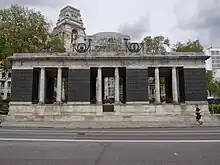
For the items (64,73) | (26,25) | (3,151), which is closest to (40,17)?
(26,25)

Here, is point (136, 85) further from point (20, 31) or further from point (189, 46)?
point (20, 31)

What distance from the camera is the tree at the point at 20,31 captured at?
34.4 m

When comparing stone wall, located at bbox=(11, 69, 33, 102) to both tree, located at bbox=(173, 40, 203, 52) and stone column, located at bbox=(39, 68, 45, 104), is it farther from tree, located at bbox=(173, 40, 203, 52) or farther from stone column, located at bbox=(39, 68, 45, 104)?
tree, located at bbox=(173, 40, 203, 52)

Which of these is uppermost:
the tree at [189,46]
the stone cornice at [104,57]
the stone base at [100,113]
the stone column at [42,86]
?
the tree at [189,46]

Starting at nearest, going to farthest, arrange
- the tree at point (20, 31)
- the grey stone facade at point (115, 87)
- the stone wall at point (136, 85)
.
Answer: the grey stone facade at point (115, 87) < the stone wall at point (136, 85) < the tree at point (20, 31)

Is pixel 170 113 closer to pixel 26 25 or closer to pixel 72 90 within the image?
pixel 72 90

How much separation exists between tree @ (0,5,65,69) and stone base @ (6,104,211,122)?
12140 mm

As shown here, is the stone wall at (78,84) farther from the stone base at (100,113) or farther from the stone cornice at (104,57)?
the stone cornice at (104,57)

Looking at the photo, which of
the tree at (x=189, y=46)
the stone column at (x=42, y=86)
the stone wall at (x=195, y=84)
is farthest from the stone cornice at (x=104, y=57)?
the tree at (x=189, y=46)

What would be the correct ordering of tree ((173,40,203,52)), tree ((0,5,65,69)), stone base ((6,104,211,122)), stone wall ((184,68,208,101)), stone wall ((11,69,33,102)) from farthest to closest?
tree ((173,40,203,52)) → tree ((0,5,65,69)) → stone wall ((11,69,33,102)) → stone wall ((184,68,208,101)) → stone base ((6,104,211,122))

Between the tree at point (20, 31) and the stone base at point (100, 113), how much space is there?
478 inches

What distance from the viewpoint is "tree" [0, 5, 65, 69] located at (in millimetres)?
34406

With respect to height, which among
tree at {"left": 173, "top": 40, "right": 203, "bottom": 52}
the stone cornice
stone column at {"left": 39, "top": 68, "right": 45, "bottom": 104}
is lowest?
stone column at {"left": 39, "top": 68, "right": 45, "bottom": 104}

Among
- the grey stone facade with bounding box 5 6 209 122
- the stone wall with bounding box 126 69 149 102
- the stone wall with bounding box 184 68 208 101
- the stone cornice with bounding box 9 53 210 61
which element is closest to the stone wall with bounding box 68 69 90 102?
the grey stone facade with bounding box 5 6 209 122
